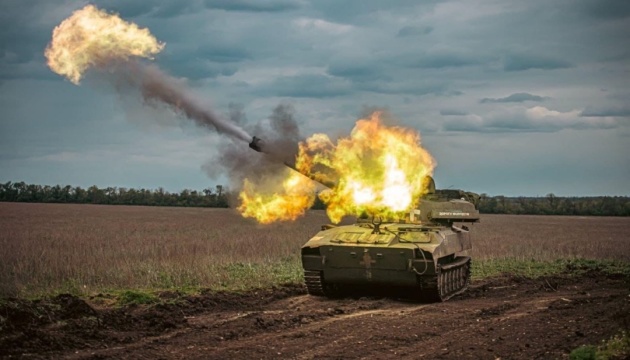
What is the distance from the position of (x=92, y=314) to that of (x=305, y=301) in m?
5.28

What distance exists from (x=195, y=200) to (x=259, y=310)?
64911mm

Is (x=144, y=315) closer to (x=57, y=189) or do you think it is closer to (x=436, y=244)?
(x=436, y=244)

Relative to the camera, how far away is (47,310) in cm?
1430

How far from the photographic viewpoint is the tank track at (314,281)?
1842 cm

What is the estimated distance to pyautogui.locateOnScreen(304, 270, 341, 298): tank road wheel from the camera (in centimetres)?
1842

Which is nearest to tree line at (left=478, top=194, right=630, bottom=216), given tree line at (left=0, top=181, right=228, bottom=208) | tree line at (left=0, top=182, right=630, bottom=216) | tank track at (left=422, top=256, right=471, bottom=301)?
tree line at (left=0, top=182, right=630, bottom=216)

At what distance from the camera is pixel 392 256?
17469 mm

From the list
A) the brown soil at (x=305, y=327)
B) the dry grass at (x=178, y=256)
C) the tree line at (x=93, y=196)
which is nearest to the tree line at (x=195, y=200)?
the tree line at (x=93, y=196)

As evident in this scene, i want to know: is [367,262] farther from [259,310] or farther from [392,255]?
[259,310]

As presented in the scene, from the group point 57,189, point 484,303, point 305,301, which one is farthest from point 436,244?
A: point 57,189

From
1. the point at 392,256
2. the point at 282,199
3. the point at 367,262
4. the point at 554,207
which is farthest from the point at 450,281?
the point at 554,207

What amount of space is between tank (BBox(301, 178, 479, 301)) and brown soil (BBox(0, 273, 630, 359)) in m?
0.47

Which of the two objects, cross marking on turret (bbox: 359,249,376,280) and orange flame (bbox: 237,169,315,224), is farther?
orange flame (bbox: 237,169,315,224)

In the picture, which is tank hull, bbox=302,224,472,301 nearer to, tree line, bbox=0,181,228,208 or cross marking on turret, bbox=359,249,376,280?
cross marking on turret, bbox=359,249,376,280
